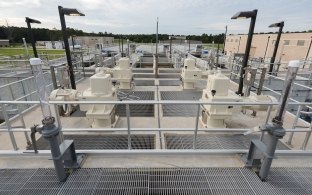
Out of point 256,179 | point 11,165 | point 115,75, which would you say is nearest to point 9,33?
point 115,75

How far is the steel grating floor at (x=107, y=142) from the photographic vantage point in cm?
439

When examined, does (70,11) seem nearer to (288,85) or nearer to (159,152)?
(159,152)

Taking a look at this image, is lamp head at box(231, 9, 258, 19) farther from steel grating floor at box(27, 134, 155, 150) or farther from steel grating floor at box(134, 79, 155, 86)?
steel grating floor at box(134, 79, 155, 86)

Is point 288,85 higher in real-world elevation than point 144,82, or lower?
higher

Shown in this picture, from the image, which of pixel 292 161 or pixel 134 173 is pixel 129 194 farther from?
pixel 292 161

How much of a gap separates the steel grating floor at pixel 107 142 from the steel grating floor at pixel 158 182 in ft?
4.63

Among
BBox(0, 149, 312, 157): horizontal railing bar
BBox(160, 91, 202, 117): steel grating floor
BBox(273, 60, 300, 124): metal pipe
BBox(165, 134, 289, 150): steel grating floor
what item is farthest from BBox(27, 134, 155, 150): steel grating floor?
BBox(273, 60, 300, 124): metal pipe

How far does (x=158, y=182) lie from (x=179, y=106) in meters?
4.47

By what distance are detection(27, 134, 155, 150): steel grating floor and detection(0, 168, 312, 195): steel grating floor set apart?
1.41 meters

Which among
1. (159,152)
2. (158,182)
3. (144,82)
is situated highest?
(159,152)

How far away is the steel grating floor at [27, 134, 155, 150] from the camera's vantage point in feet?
14.4

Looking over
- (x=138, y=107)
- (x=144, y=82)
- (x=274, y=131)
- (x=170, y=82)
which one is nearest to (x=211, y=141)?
(x=274, y=131)

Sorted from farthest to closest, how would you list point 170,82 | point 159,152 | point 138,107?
point 170,82 → point 138,107 → point 159,152

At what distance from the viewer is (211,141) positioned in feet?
15.2
